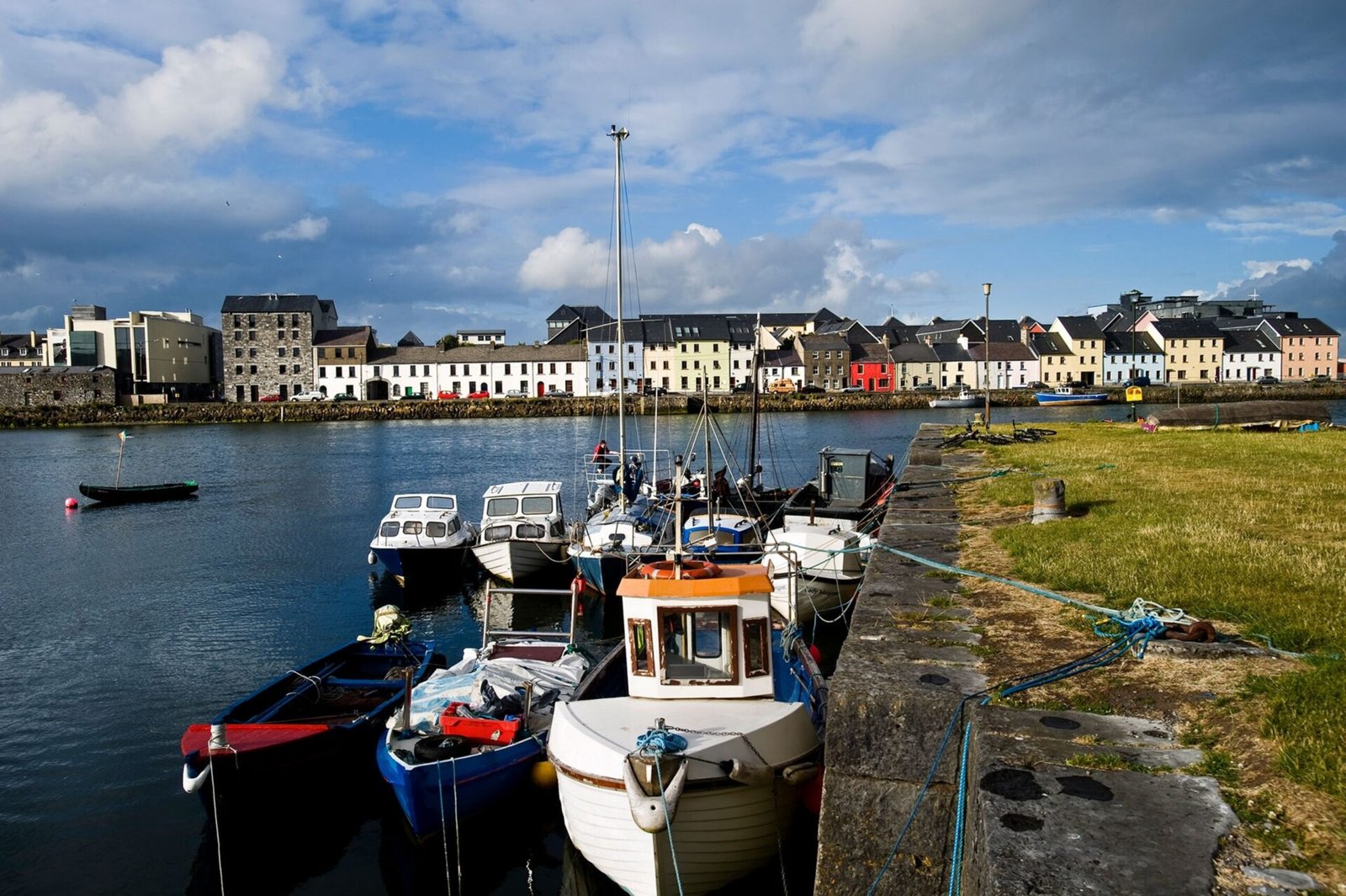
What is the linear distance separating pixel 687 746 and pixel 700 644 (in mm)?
1855

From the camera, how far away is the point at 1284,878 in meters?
4.88

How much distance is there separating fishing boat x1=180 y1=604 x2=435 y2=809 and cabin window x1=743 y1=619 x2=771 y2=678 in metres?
4.98

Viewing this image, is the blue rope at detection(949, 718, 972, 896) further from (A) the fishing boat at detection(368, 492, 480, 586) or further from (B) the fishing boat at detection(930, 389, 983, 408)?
(B) the fishing boat at detection(930, 389, 983, 408)

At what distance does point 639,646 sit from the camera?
11344mm

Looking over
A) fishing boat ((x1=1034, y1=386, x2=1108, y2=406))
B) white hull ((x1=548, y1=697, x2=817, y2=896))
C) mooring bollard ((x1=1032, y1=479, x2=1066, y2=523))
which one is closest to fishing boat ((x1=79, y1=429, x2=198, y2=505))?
white hull ((x1=548, y1=697, x2=817, y2=896))

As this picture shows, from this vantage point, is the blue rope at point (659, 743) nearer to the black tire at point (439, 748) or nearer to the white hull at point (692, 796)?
the white hull at point (692, 796)

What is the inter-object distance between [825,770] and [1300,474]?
51.8 feet

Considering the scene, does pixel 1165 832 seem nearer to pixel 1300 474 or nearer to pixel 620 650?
pixel 620 650

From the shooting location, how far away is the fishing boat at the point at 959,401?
111938mm

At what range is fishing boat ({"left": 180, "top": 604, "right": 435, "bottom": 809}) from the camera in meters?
12.6

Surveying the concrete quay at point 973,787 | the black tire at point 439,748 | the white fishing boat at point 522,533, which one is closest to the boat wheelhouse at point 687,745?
the concrete quay at point 973,787

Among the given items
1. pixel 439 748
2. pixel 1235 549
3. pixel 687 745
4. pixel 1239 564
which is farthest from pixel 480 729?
pixel 1235 549

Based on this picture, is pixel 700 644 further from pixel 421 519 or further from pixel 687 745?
pixel 421 519

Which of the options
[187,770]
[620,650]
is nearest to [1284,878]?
[620,650]
